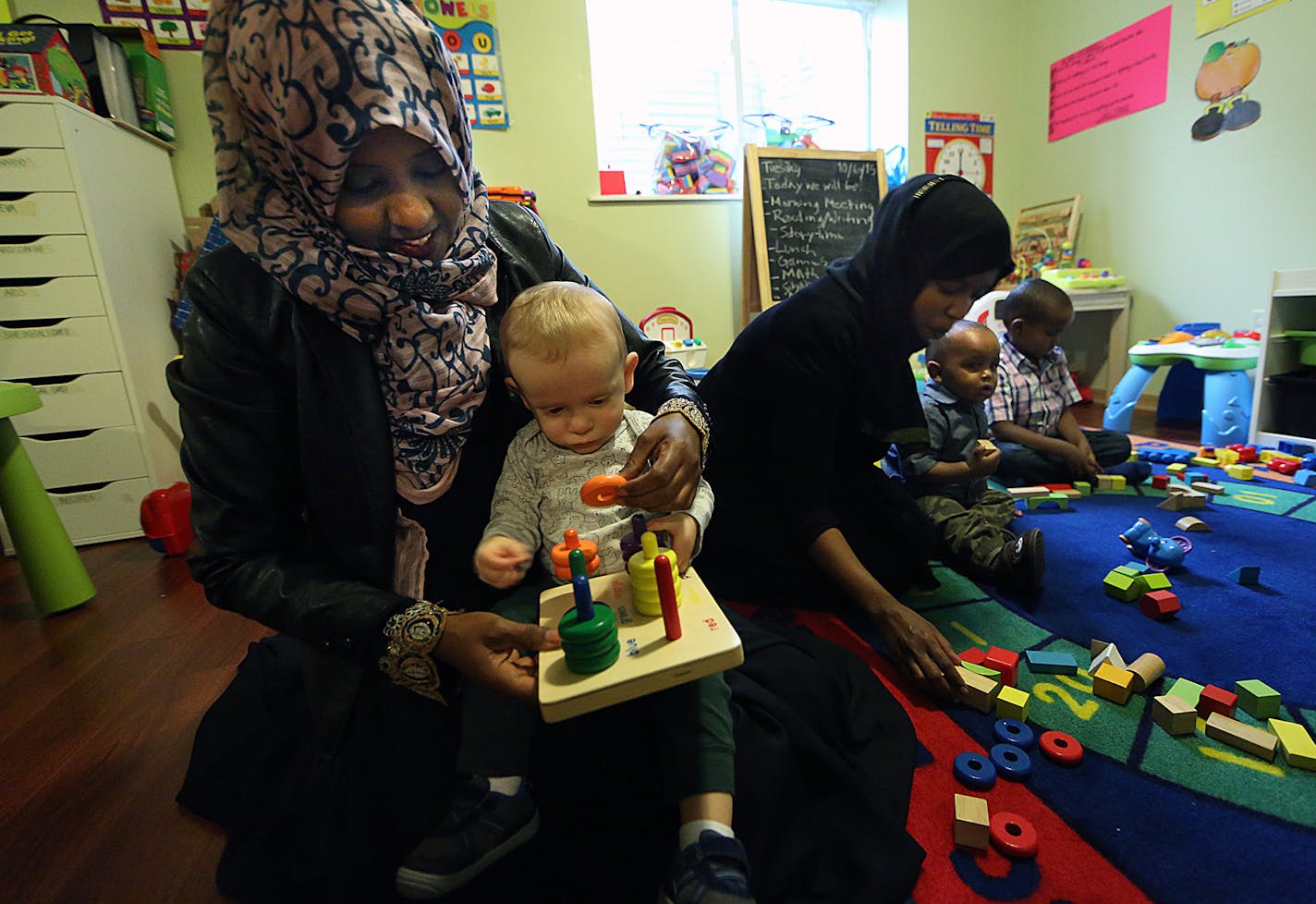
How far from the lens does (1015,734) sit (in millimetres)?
1009

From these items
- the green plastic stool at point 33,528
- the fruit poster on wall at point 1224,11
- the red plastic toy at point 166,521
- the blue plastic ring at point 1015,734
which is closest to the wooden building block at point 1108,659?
the blue plastic ring at point 1015,734

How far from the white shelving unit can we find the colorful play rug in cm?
94

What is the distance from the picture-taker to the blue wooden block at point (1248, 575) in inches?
56.7

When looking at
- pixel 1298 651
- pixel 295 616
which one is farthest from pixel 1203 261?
pixel 295 616

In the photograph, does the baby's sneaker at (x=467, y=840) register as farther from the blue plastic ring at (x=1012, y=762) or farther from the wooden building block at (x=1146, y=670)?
the wooden building block at (x=1146, y=670)

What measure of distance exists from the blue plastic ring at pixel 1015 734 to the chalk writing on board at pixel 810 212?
2.70 metres

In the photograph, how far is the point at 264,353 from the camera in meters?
0.81

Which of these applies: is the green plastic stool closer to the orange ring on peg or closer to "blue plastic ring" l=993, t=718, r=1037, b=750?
the orange ring on peg

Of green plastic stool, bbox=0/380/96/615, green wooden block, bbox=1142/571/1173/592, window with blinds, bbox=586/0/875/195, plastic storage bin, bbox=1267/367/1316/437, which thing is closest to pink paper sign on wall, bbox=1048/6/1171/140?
window with blinds, bbox=586/0/875/195

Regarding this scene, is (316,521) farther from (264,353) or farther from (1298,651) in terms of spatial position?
(1298,651)

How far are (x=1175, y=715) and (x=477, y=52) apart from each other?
3.46 meters

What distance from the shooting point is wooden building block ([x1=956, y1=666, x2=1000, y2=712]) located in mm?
1074

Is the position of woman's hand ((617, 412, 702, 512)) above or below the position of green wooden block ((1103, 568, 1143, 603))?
above

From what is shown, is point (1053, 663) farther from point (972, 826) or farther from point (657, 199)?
point (657, 199)
